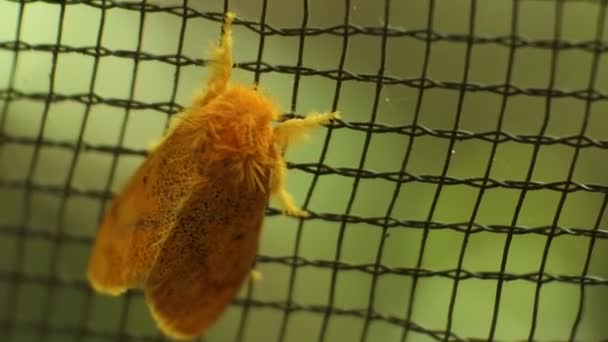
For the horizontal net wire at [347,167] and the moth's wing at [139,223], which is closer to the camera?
the moth's wing at [139,223]

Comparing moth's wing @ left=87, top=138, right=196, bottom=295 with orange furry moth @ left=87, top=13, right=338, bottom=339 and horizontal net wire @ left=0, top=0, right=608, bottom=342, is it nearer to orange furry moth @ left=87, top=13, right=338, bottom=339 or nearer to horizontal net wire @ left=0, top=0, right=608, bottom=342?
orange furry moth @ left=87, top=13, right=338, bottom=339

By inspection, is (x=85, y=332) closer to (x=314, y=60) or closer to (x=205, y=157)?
(x=205, y=157)

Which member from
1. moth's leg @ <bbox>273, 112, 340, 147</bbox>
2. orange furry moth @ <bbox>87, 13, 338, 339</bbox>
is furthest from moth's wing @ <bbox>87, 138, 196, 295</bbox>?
moth's leg @ <bbox>273, 112, 340, 147</bbox>

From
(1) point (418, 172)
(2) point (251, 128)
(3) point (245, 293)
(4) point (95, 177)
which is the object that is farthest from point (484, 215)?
(4) point (95, 177)

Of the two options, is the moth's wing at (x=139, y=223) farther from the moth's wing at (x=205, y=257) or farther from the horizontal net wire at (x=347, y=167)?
the horizontal net wire at (x=347, y=167)

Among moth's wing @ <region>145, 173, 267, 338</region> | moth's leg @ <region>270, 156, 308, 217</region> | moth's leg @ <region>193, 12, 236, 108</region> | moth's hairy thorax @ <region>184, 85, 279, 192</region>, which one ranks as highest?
moth's leg @ <region>193, 12, 236, 108</region>

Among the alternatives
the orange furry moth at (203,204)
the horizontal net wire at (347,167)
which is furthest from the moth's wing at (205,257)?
the horizontal net wire at (347,167)

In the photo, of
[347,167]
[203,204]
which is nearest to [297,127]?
[203,204]
